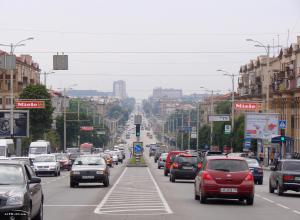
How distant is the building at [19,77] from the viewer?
13225 cm

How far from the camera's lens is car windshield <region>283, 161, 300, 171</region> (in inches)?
1357

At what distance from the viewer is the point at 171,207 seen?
85.7 feet

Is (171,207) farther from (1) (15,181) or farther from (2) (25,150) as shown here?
(2) (25,150)

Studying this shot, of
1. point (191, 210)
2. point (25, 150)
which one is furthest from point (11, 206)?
point (25, 150)

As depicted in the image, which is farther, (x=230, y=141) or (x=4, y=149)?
(x=230, y=141)

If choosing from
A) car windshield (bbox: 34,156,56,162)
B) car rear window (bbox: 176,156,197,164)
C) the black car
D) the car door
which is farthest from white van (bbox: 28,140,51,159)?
the car door

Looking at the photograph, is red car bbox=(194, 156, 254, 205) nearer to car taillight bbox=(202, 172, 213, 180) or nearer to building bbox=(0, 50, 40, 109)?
car taillight bbox=(202, 172, 213, 180)

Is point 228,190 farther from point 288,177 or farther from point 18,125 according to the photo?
point 18,125

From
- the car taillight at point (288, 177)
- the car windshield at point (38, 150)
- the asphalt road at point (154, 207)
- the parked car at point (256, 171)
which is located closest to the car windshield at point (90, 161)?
the asphalt road at point (154, 207)

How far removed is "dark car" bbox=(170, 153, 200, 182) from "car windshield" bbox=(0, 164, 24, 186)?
2625 centimetres

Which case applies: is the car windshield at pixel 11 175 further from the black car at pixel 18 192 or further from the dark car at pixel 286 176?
the dark car at pixel 286 176

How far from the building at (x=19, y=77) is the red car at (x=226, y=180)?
101 meters

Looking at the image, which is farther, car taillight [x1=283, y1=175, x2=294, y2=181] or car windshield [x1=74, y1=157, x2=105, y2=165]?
car windshield [x1=74, y1=157, x2=105, y2=165]

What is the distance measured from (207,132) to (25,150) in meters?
54.5
